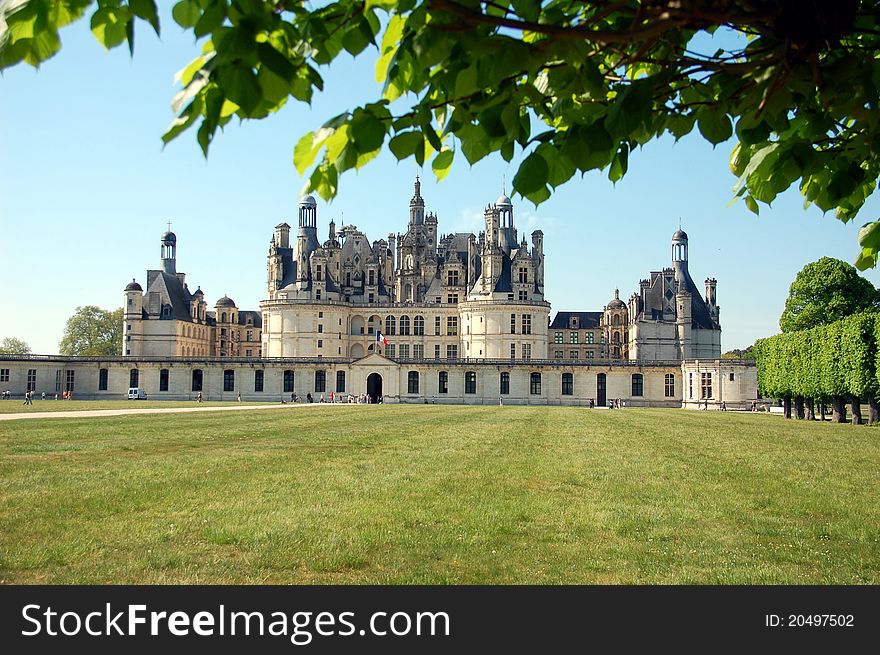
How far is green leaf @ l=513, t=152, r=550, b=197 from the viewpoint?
13.0 feet

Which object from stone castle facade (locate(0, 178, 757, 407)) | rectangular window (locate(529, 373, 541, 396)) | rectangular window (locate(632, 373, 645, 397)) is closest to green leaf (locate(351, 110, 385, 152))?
stone castle facade (locate(0, 178, 757, 407))

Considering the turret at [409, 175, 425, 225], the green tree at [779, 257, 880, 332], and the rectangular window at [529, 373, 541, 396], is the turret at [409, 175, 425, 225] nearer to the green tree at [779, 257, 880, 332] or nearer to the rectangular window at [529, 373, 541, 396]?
the rectangular window at [529, 373, 541, 396]

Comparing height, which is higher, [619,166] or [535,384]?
[619,166]

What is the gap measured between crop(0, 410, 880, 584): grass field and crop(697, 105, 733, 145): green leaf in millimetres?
4273

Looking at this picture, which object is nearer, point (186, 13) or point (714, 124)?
point (186, 13)

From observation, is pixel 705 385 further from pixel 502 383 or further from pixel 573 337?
pixel 573 337

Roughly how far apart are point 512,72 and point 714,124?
1.54 m

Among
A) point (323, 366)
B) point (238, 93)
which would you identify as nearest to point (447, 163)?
point (238, 93)

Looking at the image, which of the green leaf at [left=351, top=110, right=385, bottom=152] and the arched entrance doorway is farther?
the arched entrance doorway

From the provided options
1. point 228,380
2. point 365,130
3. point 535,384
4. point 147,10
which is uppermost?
point 147,10

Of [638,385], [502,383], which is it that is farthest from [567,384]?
[638,385]

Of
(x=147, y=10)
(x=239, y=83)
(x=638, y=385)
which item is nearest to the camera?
(x=147, y=10)

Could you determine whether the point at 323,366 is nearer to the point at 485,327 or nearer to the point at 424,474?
the point at 485,327

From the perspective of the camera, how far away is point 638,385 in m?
72.9
